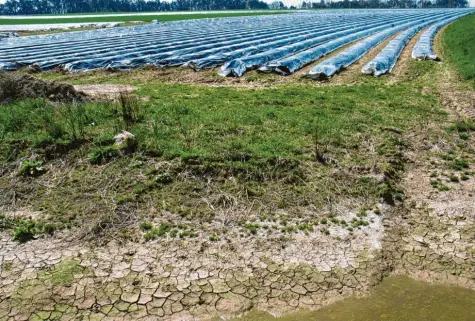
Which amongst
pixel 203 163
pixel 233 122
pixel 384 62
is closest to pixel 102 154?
pixel 203 163

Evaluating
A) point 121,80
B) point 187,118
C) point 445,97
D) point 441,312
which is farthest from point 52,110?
point 445,97

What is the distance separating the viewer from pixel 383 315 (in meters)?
4.18

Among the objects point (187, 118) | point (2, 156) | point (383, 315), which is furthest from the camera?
point (187, 118)

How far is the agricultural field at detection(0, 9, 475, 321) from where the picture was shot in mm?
4457

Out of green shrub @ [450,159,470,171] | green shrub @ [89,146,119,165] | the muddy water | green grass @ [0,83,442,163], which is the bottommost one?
the muddy water

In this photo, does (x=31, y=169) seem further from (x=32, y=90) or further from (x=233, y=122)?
(x=32, y=90)

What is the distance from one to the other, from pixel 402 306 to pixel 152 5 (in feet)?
401

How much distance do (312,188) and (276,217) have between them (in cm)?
102

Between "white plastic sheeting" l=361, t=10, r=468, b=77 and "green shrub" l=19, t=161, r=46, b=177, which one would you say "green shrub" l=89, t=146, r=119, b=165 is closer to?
"green shrub" l=19, t=161, r=46, b=177

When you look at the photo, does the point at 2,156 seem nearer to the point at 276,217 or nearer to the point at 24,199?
the point at 24,199

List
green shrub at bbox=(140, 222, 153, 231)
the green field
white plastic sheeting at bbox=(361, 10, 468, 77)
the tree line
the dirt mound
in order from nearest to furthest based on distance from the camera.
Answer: green shrub at bbox=(140, 222, 153, 231)
the green field
the dirt mound
white plastic sheeting at bbox=(361, 10, 468, 77)
the tree line

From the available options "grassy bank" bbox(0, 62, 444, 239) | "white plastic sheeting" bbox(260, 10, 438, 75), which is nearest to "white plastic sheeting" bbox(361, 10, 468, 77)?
"white plastic sheeting" bbox(260, 10, 438, 75)

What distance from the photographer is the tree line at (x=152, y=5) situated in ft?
338

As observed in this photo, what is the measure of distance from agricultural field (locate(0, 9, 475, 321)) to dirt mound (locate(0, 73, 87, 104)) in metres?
0.05
